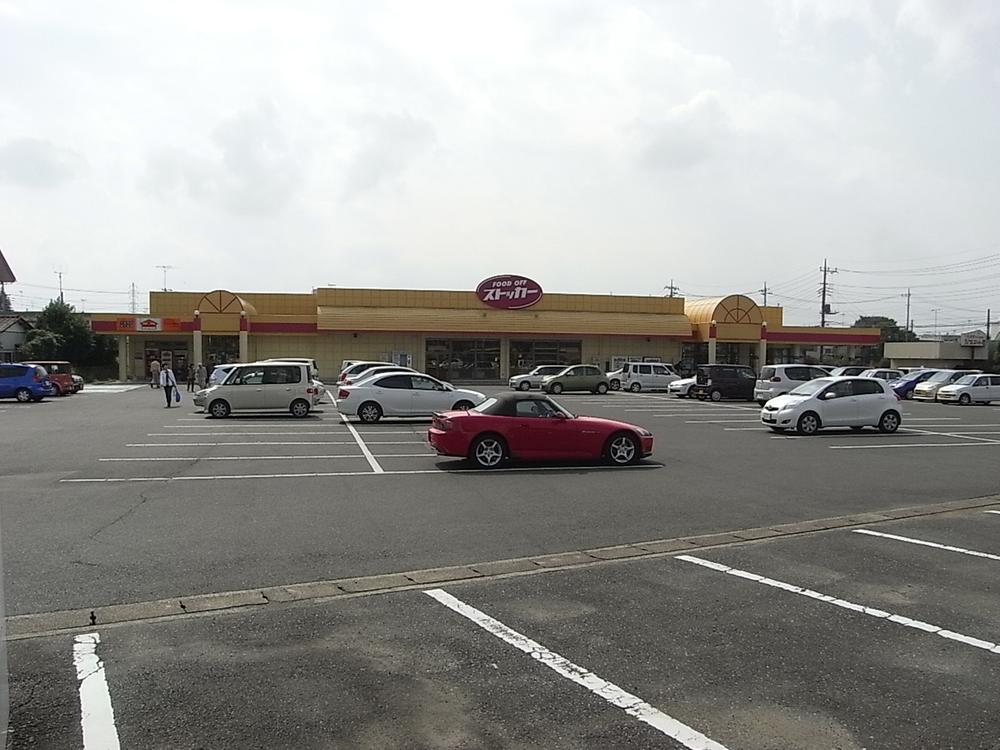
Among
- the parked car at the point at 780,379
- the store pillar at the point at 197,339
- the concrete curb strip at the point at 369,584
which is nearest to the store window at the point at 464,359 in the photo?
the store pillar at the point at 197,339

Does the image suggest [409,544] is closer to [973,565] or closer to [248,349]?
[973,565]

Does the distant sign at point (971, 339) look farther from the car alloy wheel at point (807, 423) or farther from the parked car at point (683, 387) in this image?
the car alloy wheel at point (807, 423)

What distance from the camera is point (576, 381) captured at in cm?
3944

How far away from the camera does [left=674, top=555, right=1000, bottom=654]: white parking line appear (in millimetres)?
5477

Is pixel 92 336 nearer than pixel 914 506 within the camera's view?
No

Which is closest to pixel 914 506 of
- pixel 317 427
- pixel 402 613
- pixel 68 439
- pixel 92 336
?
pixel 402 613

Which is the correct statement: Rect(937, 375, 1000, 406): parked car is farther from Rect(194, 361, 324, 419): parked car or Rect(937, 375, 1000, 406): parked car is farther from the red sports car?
Rect(194, 361, 324, 419): parked car

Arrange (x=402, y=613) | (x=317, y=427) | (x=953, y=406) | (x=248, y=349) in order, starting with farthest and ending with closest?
(x=248, y=349) < (x=953, y=406) < (x=317, y=427) < (x=402, y=613)

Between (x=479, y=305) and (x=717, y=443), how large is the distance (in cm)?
3413

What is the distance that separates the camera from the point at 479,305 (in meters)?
51.6

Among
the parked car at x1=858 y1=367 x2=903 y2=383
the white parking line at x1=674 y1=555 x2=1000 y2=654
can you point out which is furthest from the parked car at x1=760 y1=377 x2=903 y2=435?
the parked car at x1=858 y1=367 x2=903 y2=383

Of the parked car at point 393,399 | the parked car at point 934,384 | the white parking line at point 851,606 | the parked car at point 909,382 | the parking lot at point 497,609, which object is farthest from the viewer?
the parked car at point 909,382

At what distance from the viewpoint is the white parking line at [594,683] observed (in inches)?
160

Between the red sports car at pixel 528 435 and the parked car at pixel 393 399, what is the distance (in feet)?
27.5
